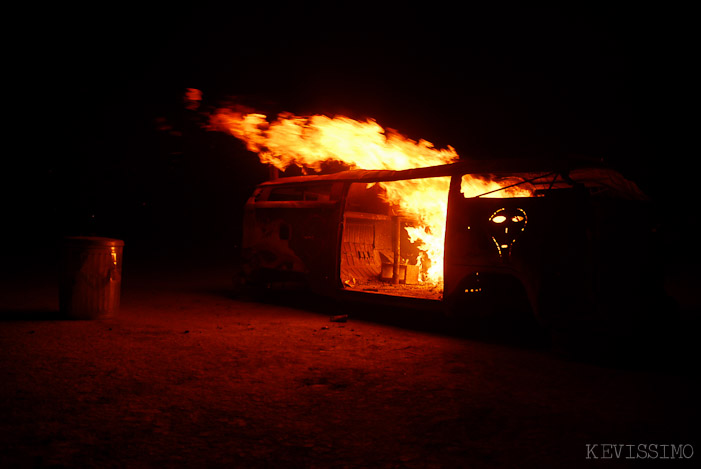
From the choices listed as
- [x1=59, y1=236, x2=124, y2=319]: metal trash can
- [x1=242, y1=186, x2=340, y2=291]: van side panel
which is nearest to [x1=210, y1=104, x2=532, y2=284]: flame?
[x1=242, y1=186, x2=340, y2=291]: van side panel

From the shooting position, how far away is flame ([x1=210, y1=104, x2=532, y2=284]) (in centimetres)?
948

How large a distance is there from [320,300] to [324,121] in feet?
12.2

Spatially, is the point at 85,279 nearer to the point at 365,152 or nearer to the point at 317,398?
the point at 317,398

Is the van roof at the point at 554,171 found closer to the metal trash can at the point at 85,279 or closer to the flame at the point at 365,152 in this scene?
the flame at the point at 365,152

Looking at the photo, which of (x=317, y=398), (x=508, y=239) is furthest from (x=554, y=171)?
(x=317, y=398)

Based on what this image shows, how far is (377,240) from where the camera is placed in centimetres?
1064

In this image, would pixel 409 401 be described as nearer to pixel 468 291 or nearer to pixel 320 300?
pixel 468 291

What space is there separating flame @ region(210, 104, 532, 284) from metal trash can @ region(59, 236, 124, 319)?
4.29 metres

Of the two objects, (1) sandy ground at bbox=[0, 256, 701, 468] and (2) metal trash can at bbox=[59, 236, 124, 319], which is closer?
(1) sandy ground at bbox=[0, 256, 701, 468]

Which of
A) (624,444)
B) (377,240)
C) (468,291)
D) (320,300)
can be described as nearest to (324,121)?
(377,240)

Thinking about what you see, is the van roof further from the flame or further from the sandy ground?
the sandy ground

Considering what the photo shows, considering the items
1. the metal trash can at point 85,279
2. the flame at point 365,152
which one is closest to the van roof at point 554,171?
the flame at point 365,152

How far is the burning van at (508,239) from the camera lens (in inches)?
219

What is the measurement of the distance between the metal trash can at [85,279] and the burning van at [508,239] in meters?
2.95
